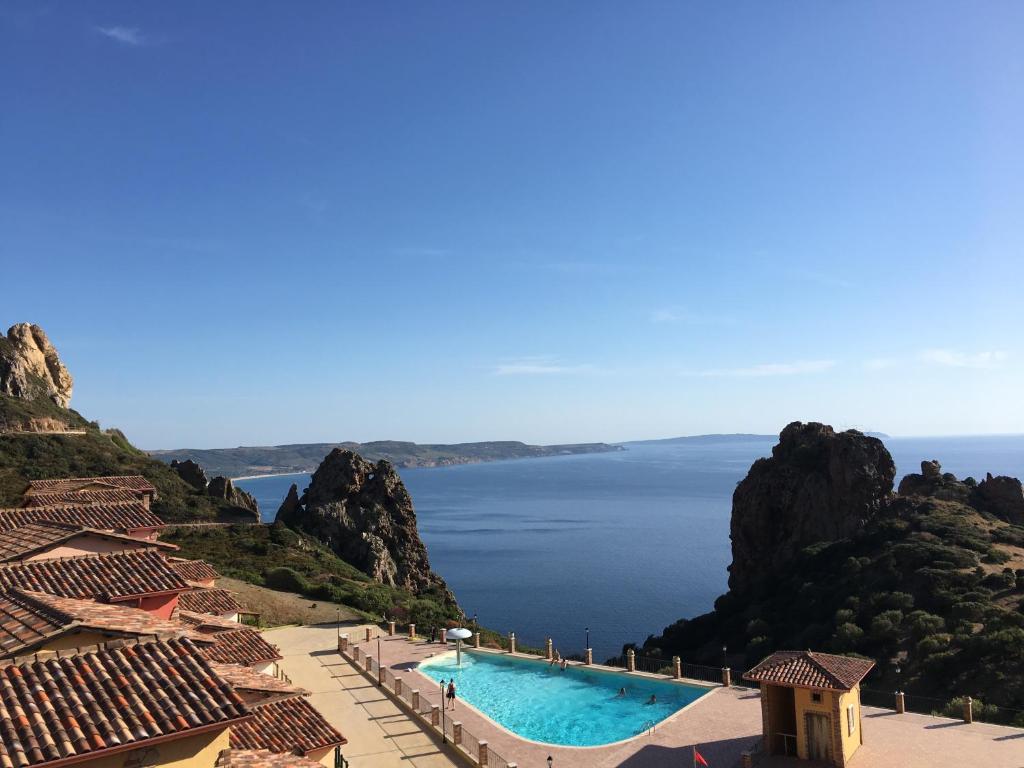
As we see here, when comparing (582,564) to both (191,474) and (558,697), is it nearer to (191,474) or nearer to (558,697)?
(191,474)

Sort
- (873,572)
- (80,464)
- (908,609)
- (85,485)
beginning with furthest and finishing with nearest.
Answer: (80,464), (873,572), (908,609), (85,485)

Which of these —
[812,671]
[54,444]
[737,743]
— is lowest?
[737,743]

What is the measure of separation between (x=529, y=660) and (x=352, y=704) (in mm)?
9084

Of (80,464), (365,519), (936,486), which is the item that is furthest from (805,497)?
(80,464)

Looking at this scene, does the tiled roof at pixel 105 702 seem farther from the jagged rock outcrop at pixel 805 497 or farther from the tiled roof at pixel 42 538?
the jagged rock outcrop at pixel 805 497

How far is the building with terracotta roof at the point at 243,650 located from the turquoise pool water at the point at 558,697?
8.75 meters

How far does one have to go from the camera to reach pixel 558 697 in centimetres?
2617

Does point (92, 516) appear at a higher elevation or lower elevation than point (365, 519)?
higher

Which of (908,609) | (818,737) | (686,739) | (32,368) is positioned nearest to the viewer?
(818,737)

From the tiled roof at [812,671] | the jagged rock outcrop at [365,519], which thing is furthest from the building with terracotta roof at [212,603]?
the jagged rock outcrop at [365,519]

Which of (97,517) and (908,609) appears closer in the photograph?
(97,517)

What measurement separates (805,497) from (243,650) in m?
49.8

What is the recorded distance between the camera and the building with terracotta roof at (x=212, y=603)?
2363 cm

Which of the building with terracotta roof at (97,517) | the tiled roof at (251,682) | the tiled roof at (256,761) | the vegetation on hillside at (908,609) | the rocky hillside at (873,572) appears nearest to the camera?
the tiled roof at (256,761)
